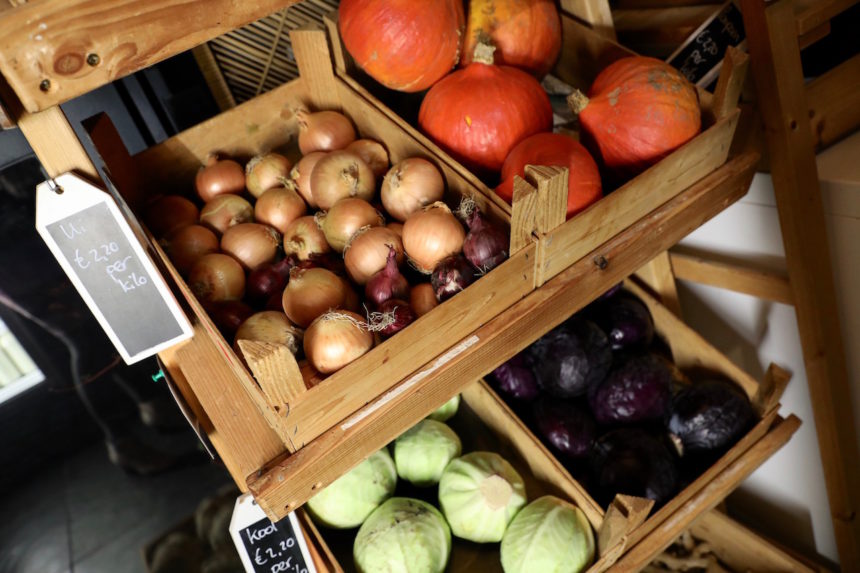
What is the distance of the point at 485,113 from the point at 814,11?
0.58m

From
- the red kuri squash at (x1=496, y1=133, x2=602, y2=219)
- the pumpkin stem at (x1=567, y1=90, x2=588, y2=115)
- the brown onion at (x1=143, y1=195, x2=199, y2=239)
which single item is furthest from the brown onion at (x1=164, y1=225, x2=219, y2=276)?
the pumpkin stem at (x1=567, y1=90, x2=588, y2=115)

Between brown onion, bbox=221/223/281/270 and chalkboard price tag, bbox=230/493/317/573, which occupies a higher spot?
brown onion, bbox=221/223/281/270

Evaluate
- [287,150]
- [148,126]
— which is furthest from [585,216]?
[148,126]

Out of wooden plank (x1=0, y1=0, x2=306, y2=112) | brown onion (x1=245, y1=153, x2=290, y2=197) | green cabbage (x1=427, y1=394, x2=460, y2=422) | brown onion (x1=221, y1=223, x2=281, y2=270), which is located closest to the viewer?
wooden plank (x1=0, y1=0, x2=306, y2=112)

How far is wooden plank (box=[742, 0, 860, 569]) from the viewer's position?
1.05 metres

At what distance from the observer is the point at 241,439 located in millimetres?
824

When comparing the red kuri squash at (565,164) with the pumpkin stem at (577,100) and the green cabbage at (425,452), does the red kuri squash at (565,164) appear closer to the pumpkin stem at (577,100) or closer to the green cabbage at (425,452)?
the pumpkin stem at (577,100)

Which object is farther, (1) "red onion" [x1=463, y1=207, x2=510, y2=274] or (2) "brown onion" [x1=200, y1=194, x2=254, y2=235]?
(2) "brown onion" [x1=200, y1=194, x2=254, y2=235]

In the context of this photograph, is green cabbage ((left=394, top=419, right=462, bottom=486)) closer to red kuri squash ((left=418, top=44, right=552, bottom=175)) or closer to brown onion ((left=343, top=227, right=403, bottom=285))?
brown onion ((left=343, top=227, right=403, bottom=285))

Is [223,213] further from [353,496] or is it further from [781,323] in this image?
[781,323]

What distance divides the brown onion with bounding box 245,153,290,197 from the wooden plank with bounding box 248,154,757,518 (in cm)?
51

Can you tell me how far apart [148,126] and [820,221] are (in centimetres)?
143

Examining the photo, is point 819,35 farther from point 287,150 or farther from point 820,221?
point 287,150

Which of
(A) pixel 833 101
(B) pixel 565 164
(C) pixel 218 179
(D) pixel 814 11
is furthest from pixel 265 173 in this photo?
(A) pixel 833 101
